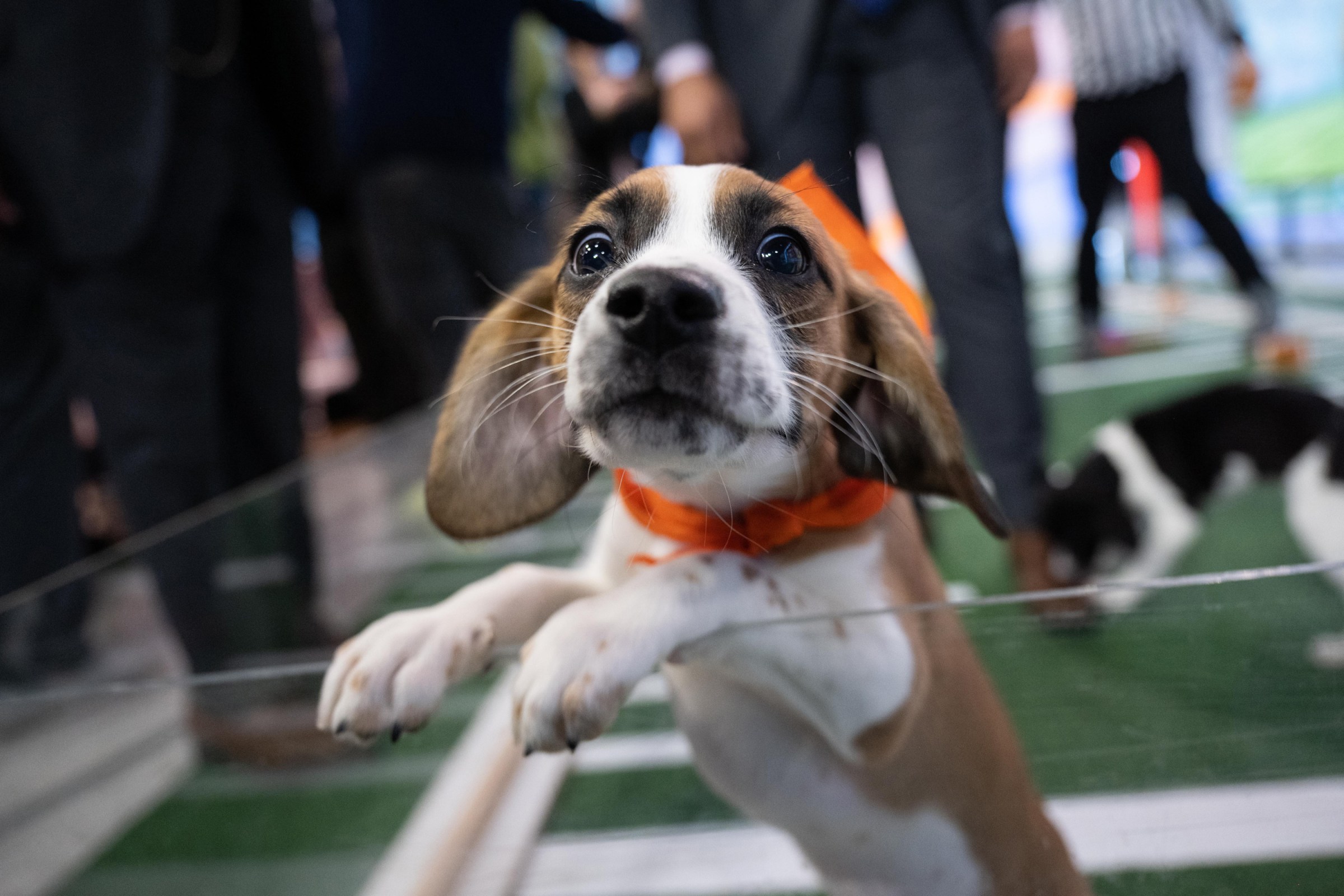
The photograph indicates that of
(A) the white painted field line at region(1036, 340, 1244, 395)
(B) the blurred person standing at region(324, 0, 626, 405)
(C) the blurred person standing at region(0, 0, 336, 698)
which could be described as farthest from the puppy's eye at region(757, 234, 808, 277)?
(A) the white painted field line at region(1036, 340, 1244, 395)

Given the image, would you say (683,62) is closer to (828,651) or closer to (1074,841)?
(828,651)

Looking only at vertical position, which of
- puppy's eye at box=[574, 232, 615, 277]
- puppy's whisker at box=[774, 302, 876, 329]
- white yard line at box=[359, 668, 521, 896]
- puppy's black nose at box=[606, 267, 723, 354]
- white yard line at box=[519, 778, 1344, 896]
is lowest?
white yard line at box=[359, 668, 521, 896]

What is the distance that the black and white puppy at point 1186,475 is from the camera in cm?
209

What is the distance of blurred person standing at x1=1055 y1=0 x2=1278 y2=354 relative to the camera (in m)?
2.93

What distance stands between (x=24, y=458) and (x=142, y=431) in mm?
195

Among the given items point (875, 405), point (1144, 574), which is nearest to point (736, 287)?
point (875, 405)

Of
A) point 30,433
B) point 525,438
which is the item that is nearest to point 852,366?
point 525,438

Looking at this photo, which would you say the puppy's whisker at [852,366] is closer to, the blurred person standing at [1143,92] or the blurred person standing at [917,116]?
the blurred person standing at [917,116]

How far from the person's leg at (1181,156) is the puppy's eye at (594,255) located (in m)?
2.98

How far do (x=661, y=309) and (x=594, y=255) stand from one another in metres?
0.15

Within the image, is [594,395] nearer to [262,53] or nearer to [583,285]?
[583,285]

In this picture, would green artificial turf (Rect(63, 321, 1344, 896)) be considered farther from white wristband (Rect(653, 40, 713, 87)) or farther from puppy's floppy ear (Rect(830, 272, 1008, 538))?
white wristband (Rect(653, 40, 713, 87))

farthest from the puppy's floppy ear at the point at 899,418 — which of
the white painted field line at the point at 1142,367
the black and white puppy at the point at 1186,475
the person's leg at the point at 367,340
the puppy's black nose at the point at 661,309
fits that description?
the white painted field line at the point at 1142,367

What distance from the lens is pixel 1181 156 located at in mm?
3066
